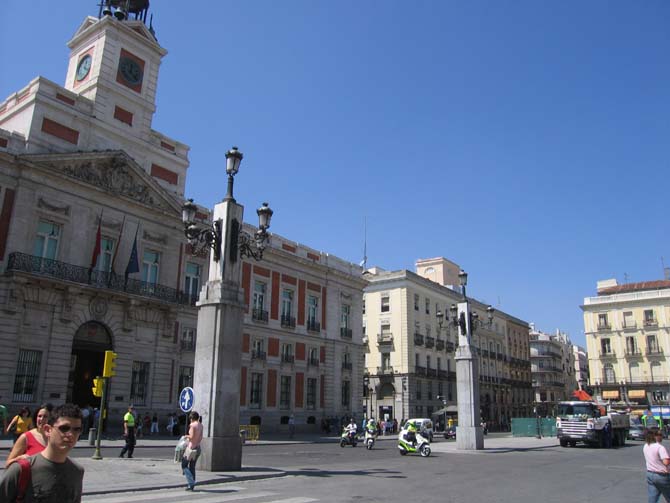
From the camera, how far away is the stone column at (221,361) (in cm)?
1391

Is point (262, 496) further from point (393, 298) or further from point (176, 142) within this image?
point (393, 298)

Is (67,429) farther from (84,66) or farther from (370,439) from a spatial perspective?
(84,66)

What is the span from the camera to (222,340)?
1459 cm

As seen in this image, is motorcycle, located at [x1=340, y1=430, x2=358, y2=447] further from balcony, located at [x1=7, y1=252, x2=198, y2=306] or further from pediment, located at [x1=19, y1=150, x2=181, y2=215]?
pediment, located at [x1=19, y1=150, x2=181, y2=215]

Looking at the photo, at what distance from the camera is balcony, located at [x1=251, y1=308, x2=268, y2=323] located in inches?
1496

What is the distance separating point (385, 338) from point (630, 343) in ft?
104

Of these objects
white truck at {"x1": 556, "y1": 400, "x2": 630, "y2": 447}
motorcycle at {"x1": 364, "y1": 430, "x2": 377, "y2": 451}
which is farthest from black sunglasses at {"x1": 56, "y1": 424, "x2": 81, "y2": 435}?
white truck at {"x1": 556, "y1": 400, "x2": 630, "y2": 447}

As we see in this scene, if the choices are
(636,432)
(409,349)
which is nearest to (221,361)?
(636,432)

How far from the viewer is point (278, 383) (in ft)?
127

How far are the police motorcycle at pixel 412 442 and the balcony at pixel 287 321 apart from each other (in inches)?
720

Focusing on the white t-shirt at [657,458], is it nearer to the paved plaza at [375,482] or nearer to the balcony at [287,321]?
the paved plaza at [375,482]

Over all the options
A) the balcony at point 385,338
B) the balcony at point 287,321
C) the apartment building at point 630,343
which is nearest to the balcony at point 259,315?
the balcony at point 287,321

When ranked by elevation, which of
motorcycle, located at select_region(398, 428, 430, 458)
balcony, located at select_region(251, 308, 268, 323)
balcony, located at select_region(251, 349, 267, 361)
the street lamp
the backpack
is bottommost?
motorcycle, located at select_region(398, 428, 430, 458)

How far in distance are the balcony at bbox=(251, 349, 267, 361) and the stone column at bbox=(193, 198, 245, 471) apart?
22646 millimetres
